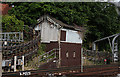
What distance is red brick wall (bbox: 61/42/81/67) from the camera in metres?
7.56

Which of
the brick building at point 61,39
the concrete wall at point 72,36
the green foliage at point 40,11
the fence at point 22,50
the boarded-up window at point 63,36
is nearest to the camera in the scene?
the fence at point 22,50

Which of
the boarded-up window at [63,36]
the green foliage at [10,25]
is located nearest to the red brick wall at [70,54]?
the boarded-up window at [63,36]

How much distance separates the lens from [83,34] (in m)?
9.41

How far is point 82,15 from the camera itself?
957 cm

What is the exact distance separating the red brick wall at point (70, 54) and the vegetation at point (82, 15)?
114 centimetres

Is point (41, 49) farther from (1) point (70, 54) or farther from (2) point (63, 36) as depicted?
(1) point (70, 54)

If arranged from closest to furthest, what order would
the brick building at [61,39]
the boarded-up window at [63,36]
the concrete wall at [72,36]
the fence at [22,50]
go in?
the fence at [22,50] → the brick building at [61,39] → the boarded-up window at [63,36] → the concrete wall at [72,36]

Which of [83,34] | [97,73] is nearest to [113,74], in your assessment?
[97,73]

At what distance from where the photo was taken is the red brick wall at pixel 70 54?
7564 mm

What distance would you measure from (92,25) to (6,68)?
232 inches

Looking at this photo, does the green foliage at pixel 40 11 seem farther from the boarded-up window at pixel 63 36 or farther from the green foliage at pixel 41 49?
the green foliage at pixel 41 49

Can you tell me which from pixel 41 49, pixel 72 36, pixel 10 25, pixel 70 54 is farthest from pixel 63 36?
pixel 10 25

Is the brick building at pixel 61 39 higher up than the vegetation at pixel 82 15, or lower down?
lower down

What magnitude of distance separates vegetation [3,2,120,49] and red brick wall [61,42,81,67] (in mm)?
1137
